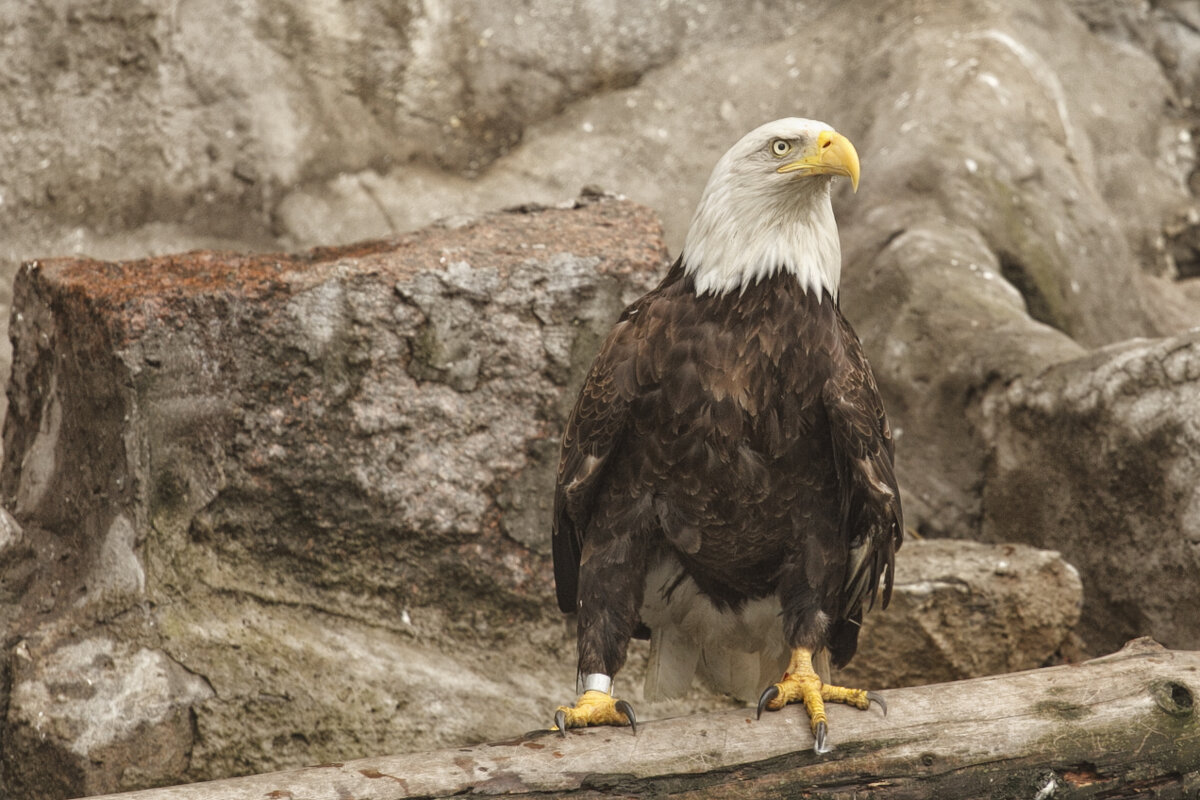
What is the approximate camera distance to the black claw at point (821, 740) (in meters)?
2.91

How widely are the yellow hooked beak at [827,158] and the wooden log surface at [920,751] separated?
4.15ft

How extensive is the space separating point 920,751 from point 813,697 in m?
0.28

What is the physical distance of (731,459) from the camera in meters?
3.16

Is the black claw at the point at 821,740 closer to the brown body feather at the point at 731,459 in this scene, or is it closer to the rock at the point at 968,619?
the brown body feather at the point at 731,459

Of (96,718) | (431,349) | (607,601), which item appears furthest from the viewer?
(431,349)

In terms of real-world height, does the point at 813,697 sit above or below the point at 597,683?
above

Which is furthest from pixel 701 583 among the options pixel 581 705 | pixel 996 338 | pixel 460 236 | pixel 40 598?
pixel 996 338

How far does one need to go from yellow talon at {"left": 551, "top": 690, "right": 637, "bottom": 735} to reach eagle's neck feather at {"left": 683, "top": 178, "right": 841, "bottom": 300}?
1.04 m

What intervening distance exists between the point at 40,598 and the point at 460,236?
1.76m

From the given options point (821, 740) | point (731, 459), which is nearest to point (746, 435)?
point (731, 459)

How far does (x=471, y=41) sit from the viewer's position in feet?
23.0

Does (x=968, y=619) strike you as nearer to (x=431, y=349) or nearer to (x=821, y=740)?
(x=821, y=740)

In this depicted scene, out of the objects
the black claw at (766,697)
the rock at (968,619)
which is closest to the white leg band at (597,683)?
the black claw at (766,697)

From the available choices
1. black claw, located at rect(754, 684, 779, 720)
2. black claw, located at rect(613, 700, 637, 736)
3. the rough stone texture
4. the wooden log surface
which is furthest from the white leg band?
the rough stone texture
